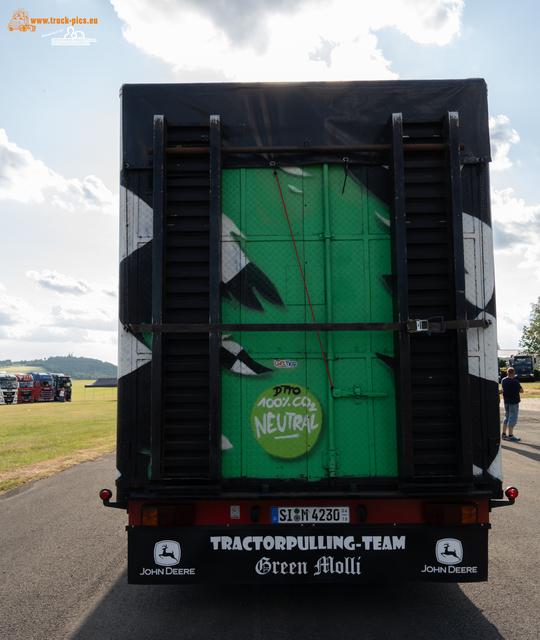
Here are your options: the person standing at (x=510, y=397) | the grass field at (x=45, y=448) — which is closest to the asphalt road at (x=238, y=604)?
Result: the grass field at (x=45, y=448)

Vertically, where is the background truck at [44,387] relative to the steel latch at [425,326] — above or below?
below

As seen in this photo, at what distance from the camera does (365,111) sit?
3.71m

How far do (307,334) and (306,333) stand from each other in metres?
0.01

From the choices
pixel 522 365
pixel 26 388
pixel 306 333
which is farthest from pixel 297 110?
pixel 26 388

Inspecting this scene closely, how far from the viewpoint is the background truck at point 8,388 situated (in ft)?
151

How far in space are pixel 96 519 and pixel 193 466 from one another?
3819mm

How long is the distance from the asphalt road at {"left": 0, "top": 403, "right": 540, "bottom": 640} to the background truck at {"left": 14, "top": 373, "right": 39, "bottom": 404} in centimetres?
4745

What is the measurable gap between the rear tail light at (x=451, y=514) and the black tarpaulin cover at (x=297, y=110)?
8.36 ft

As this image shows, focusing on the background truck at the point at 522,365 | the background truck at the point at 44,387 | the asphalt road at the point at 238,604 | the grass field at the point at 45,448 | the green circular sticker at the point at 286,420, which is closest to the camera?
the asphalt road at the point at 238,604

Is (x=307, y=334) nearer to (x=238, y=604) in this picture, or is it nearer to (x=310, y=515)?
(x=310, y=515)

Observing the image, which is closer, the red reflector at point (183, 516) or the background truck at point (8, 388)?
the red reflector at point (183, 516)

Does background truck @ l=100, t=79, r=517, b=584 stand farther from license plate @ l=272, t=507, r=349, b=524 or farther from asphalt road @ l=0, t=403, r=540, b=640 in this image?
asphalt road @ l=0, t=403, r=540, b=640

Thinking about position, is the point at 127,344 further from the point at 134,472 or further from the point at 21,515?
the point at 21,515

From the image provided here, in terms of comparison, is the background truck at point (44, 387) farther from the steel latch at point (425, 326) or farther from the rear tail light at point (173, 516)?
the steel latch at point (425, 326)
